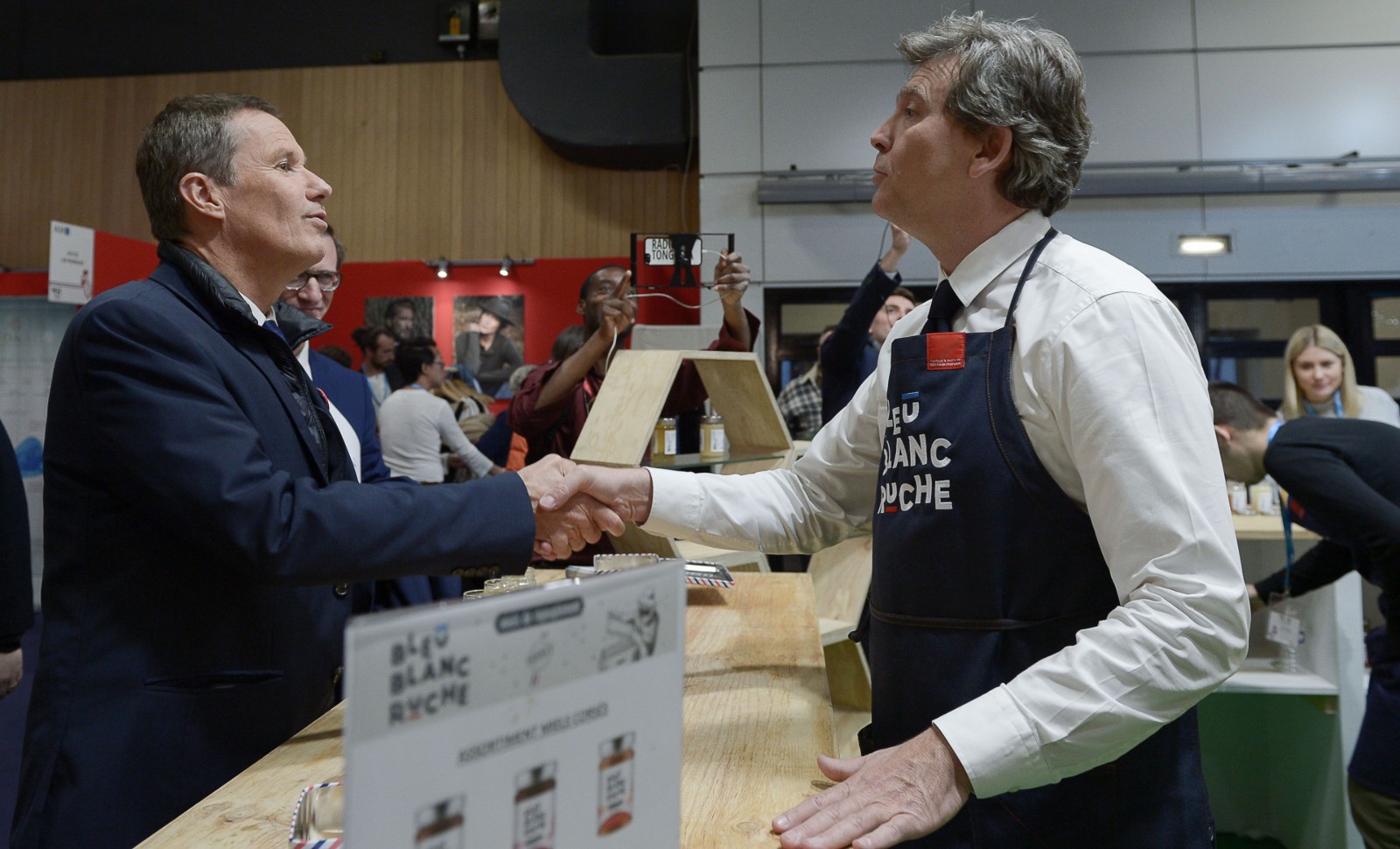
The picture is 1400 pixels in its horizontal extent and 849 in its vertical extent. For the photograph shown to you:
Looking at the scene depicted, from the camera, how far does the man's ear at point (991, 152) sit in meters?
1.30

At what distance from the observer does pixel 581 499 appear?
5.10 ft

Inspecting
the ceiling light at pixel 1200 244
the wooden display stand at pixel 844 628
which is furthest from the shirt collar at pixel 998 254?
the ceiling light at pixel 1200 244

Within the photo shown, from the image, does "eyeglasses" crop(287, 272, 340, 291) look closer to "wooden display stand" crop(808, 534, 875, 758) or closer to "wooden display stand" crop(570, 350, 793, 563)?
"wooden display stand" crop(570, 350, 793, 563)

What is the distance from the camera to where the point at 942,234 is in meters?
1.38

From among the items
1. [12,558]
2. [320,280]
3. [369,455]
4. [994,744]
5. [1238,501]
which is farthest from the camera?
[1238,501]

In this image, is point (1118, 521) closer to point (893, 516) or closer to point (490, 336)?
point (893, 516)

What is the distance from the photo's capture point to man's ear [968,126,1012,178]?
1296 millimetres

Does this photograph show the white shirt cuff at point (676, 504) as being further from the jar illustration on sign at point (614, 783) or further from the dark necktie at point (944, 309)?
the jar illustration on sign at point (614, 783)

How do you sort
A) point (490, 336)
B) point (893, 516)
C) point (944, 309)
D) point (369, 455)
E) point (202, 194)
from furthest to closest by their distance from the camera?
point (490, 336) < point (369, 455) < point (202, 194) < point (944, 309) < point (893, 516)

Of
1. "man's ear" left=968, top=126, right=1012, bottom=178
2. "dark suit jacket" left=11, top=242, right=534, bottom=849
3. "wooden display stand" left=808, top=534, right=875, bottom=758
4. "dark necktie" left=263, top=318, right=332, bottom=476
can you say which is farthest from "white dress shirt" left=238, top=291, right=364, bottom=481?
"wooden display stand" left=808, top=534, right=875, bottom=758

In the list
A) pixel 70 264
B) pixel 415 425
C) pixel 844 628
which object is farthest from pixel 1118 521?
pixel 70 264

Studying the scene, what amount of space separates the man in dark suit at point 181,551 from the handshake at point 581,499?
231 millimetres

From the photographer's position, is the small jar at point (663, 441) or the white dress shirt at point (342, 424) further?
the small jar at point (663, 441)

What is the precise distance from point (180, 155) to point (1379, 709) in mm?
2852
